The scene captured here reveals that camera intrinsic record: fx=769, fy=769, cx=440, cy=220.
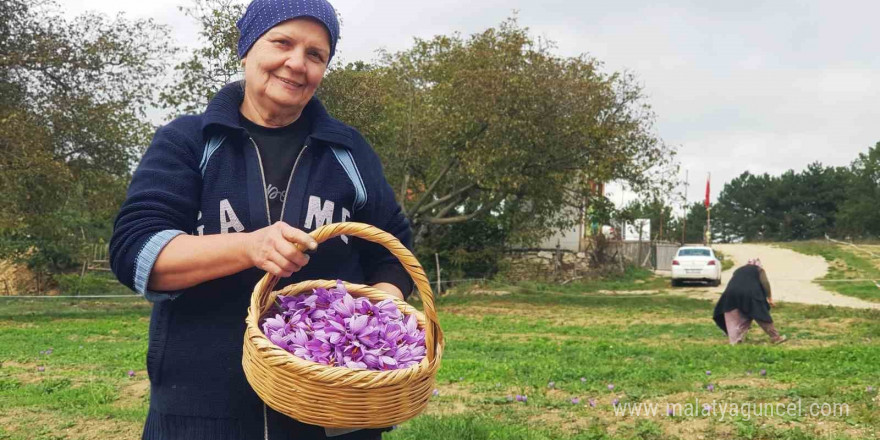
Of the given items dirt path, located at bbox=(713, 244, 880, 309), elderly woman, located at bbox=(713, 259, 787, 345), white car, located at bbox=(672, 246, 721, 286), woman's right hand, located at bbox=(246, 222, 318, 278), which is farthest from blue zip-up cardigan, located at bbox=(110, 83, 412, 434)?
white car, located at bbox=(672, 246, 721, 286)

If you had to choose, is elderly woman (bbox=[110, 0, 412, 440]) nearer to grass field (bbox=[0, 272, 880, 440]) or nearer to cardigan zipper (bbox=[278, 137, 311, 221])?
cardigan zipper (bbox=[278, 137, 311, 221])

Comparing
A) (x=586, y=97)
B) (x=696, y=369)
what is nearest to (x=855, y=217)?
(x=586, y=97)

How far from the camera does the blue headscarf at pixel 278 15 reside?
1.93m

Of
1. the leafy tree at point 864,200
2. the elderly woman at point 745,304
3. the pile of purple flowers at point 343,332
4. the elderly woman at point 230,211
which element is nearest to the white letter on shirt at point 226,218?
the elderly woman at point 230,211

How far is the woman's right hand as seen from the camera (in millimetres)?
1628

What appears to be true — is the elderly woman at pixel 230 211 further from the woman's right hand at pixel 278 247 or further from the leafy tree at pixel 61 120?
the leafy tree at pixel 61 120

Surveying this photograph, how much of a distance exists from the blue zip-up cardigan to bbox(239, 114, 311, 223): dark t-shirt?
28mm

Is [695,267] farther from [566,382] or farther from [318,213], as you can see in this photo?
[318,213]

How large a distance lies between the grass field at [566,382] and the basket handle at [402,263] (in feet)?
9.59

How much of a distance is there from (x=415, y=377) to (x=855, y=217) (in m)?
81.0

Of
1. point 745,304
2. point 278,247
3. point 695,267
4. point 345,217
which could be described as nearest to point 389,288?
point 345,217

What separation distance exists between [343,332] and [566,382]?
5681 millimetres

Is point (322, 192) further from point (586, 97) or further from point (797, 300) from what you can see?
point (797, 300)

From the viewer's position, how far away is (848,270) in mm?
34188
